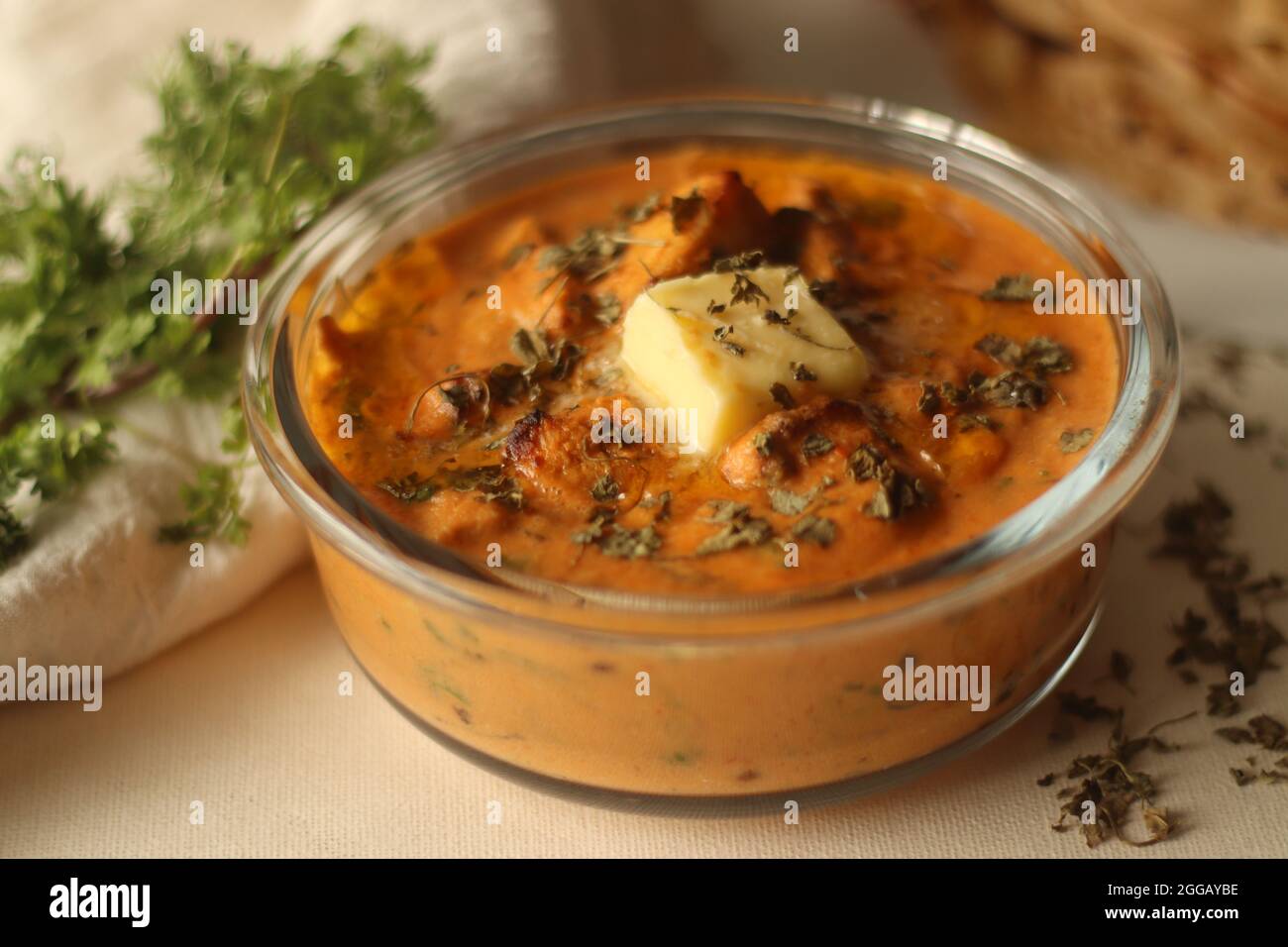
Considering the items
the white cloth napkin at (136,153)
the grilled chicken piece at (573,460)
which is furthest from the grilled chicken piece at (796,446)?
the white cloth napkin at (136,153)

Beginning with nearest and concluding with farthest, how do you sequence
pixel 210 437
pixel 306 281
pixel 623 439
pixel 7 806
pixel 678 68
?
pixel 623 439, pixel 7 806, pixel 306 281, pixel 210 437, pixel 678 68

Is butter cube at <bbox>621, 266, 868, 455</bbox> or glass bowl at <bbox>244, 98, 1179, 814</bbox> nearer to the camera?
glass bowl at <bbox>244, 98, 1179, 814</bbox>

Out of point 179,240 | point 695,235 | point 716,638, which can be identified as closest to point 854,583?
point 716,638

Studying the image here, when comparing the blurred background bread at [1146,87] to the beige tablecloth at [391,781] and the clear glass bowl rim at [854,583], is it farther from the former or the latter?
the beige tablecloth at [391,781]

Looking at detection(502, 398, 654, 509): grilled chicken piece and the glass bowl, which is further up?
detection(502, 398, 654, 509): grilled chicken piece

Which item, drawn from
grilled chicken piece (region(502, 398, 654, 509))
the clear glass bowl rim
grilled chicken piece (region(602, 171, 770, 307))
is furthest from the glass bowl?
grilled chicken piece (region(602, 171, 770, 307))

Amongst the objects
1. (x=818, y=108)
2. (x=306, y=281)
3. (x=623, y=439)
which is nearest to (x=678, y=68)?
(x=818, y=108)

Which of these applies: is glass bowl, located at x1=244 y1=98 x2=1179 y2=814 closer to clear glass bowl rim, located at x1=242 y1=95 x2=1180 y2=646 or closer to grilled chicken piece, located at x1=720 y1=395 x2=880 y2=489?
clear glass bowl rim, located at x1=242 y1=95 x2=1180 y2=646

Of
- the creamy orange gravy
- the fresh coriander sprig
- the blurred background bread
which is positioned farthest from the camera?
the blurred background bread

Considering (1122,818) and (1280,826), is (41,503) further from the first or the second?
(1280,826)
